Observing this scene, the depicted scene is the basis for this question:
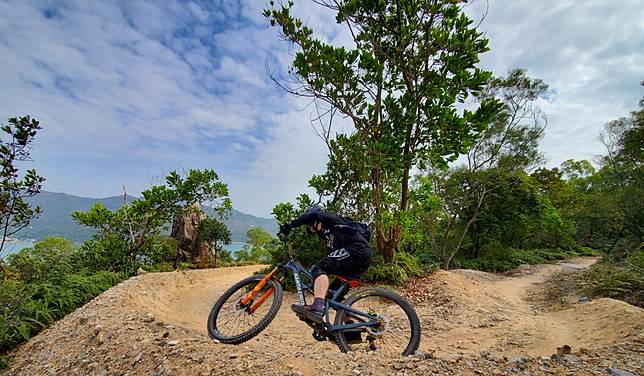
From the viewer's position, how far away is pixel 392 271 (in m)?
8.58

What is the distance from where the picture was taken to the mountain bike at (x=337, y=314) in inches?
142

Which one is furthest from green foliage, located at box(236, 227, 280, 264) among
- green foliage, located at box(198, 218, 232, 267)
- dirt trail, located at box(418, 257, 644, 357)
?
dirt trail, located at box(418, 257, 644, 357)

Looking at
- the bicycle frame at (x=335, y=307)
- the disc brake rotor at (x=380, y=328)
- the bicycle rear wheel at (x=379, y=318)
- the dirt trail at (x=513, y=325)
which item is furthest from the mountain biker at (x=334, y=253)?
the dirt trail at (x=513, y=325)

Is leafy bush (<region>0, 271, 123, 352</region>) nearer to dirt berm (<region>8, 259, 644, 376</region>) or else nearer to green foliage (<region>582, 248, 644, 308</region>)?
dirt berm (<region>8, 259, 644, 376</region>)

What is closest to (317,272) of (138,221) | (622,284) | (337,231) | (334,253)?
(334,253)

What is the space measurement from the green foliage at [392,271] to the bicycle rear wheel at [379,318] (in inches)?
170

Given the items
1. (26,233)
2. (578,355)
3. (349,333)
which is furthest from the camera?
(26,233)

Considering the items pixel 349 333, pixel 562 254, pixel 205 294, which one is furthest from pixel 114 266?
pixel 562 254

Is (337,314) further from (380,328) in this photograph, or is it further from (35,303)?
(35,303)

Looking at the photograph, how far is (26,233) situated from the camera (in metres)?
6.12

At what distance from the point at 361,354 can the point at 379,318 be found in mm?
580

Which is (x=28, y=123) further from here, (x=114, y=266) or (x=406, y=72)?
(x=406, y=72)

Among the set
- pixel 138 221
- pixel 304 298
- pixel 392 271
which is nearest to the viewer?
pixel 304 298

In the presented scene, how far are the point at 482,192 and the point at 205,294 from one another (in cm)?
1396
